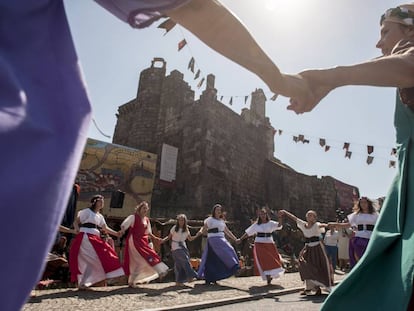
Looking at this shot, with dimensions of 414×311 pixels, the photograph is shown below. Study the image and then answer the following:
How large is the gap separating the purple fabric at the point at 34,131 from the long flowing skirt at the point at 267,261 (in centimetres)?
883

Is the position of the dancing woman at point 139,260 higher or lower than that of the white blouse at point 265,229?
lower

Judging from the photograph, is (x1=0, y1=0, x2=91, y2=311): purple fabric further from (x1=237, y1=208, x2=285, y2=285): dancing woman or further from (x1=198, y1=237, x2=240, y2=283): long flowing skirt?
(x1=237, y1=208, x2=285, y2=285): dancing woman

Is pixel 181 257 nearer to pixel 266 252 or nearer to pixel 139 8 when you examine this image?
pixel 266 252

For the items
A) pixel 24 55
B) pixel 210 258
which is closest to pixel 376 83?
pixel 24 55

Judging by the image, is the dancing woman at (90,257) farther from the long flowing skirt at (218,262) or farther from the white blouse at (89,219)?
the long flowing skirt at (218,262)

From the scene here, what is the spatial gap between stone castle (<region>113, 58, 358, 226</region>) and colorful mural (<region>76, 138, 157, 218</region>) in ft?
5.10

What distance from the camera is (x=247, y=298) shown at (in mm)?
6488

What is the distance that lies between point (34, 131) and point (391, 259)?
43.0 inches

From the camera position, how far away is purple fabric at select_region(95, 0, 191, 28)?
0.94 meters

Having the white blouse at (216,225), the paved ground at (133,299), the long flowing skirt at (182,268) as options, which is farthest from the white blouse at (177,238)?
the paved ground at (133,299)

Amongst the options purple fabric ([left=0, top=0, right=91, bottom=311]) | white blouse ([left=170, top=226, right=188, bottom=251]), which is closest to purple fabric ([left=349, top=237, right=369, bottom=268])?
white blouse ([left=170, top=226, right=188, bottom=251])

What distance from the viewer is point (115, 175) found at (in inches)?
719

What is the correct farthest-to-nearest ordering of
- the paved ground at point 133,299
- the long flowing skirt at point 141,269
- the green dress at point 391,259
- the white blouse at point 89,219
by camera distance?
the long flowing skirt at point 141,269
the white blouse at point 89,219
the paved ground at point 133,299
the green dress at point 391,259

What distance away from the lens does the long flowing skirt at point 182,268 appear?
27.7 ft
